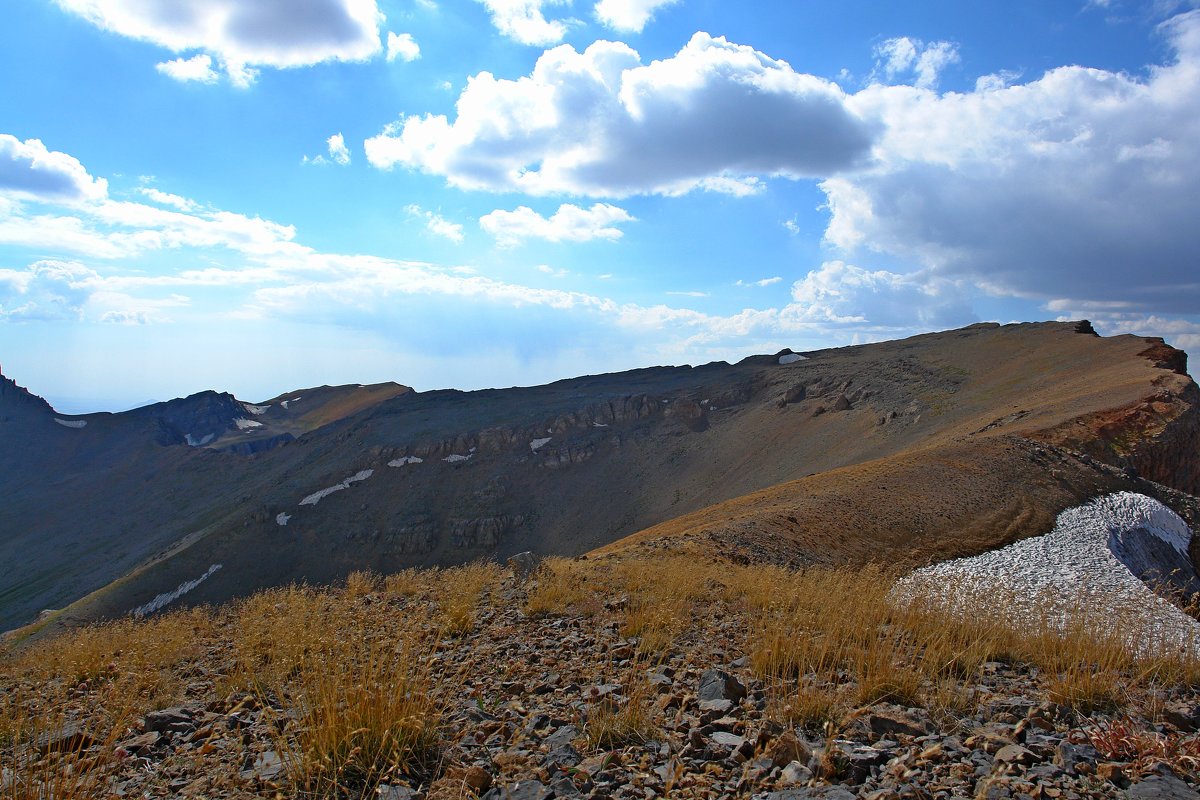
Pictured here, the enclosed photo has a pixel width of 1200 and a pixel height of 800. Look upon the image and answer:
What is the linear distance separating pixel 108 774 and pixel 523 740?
233 centimetres

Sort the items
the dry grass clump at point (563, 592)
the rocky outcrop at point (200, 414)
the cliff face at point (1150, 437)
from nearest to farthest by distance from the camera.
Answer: the dry grass clump at point (563, 592) < the cliff face at point (1150, 437) < the rocky outcrop at point (200, 414)

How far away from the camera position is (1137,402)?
30.1 meters

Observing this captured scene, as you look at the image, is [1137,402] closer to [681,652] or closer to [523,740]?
[681,652]

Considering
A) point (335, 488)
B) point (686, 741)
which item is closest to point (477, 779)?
point (686, 741)

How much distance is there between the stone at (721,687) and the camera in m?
4.82

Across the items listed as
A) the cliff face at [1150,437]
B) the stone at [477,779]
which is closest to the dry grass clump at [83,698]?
the stone at [477,779]

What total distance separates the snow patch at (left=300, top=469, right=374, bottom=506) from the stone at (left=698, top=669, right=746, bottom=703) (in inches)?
2304

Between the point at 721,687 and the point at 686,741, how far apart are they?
2.53 feet

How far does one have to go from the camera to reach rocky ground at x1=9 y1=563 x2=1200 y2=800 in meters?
3.65

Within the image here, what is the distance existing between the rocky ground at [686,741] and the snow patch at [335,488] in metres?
56.3

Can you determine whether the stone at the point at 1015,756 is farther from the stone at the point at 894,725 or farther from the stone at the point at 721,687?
the stone at the point at 721,687

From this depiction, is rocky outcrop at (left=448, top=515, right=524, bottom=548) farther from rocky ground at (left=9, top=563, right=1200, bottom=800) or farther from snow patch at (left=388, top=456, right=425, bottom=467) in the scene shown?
rocky ground at (left=9, top=563, right=1200, bottom=800)

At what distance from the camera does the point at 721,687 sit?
4.88 metres

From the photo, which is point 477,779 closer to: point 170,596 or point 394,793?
point 394,793
